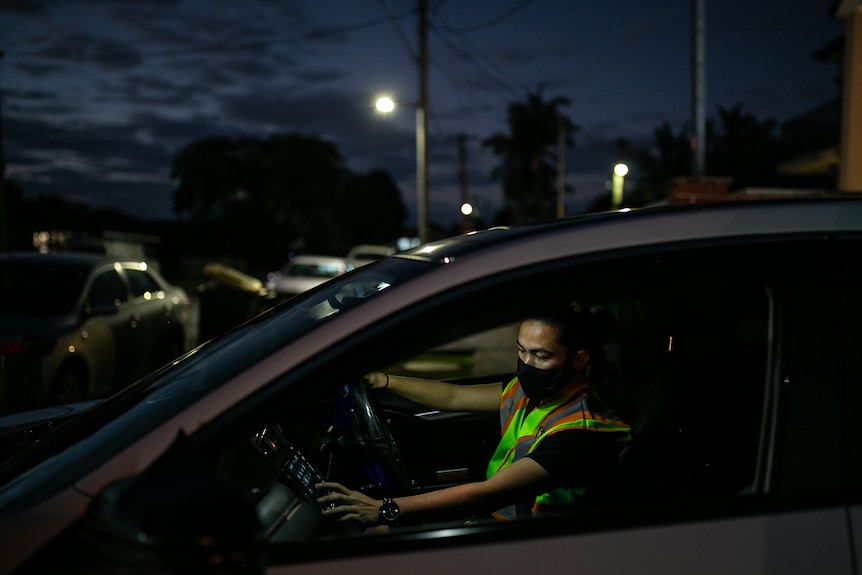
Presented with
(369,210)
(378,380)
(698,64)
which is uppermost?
(369,210)

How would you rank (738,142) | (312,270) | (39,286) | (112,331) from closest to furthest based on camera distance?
(39,286) < (112,331) < (312,270) < (738,142)

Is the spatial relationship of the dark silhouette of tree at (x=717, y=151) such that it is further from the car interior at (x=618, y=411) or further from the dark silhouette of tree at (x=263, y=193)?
the car interior at (x=618, y=411)

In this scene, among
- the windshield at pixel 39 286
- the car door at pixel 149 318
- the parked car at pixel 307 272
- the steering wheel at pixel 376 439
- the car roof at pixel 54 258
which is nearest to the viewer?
the steering wheel at pixel 376 439

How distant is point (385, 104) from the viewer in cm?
2269

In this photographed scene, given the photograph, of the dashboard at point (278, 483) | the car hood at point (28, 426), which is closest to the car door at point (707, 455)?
the dashboard at point (278, 483)

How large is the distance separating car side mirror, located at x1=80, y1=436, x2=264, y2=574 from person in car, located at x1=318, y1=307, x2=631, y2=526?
27.1 inches

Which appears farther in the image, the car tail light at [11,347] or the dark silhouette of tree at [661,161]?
the dark silhouette of tree at [661,161]

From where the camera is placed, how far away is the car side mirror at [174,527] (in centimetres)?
124

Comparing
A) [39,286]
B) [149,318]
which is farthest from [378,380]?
[149,318]

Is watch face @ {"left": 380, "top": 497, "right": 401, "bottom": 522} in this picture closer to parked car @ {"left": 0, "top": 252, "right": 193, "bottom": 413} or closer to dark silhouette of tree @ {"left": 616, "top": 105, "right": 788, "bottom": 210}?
parked car @ {"left": 0, "top": 252, "right": 193, "bottom": 413}

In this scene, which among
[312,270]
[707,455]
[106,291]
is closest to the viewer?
[707,455]

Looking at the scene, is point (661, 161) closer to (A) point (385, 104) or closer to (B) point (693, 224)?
(A) point (385, 104)

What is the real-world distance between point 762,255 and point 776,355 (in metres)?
0.23

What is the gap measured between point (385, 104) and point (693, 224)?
21810 millimetres
